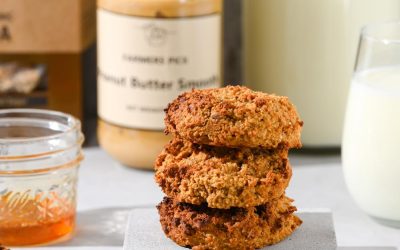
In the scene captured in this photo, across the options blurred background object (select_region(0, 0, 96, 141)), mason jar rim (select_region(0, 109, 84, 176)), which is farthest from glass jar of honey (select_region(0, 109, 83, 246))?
blurred background object (select_region(0, 0, 96, 141))

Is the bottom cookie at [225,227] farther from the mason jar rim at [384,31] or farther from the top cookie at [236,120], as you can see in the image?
the mason jar rim at [384,31]

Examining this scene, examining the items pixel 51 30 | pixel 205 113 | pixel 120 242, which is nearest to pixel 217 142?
pixel 205 113

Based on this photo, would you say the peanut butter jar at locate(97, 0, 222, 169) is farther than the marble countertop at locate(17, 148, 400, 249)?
Yes

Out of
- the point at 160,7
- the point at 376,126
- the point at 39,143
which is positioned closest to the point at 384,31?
the point at 376,126

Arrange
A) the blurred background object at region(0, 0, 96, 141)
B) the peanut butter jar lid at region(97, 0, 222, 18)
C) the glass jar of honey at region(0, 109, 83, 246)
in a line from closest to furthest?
the glass jar of honey at region(0, 109, 83, 246) → the peanut butter jar lid at region(97, 0, 222, 18) → the blurred background object at region(0, 0, 96, 141)

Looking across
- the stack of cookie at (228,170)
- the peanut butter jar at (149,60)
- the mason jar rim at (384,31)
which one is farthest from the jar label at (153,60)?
the stack of cookie at (228,170)

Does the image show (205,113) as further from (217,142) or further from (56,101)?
(56,101)

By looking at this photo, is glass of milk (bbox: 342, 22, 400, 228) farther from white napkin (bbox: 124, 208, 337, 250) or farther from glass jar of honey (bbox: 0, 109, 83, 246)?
glass jar of honey (bbox: 0, 109, 83, 246)

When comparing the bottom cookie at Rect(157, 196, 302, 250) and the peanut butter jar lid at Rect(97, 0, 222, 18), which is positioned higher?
the peanut butter jar lid at Rect(97, 0, 222, 18)
